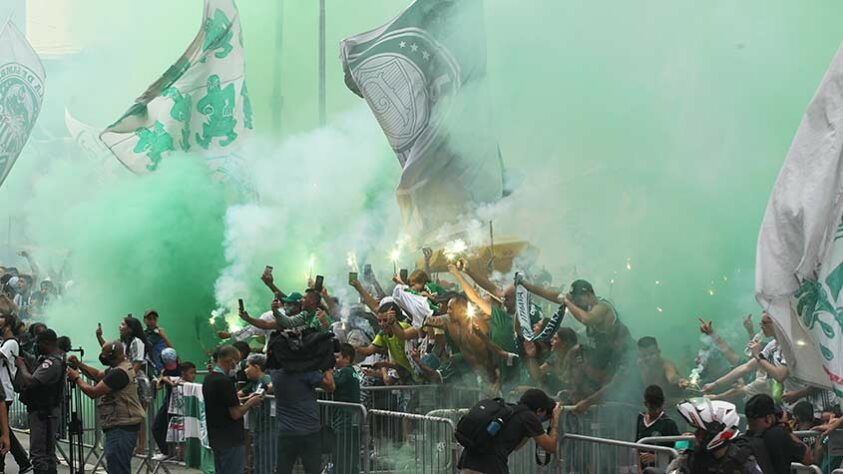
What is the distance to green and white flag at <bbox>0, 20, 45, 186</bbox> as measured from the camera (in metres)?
20.0

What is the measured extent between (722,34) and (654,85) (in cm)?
79

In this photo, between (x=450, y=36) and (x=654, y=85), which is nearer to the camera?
(x=654, y=85)

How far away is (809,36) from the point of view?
10.2 m

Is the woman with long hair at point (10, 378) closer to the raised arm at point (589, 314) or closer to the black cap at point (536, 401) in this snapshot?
the raised arm at point (589, 314)

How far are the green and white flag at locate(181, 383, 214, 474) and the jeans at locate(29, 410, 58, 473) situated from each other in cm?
110

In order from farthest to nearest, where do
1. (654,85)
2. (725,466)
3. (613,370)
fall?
(654,85), (613,370), (725,466)

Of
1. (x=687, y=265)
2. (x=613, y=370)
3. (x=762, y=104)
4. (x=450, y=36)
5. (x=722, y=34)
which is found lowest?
(x=613, y=370)

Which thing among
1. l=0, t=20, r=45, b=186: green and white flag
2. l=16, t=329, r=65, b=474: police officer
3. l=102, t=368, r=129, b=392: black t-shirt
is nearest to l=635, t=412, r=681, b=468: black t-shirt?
l=102, t=368, r=129, b=392: black t-shirt

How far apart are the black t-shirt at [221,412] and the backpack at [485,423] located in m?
2.46

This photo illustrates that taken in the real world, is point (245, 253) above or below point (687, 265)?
above

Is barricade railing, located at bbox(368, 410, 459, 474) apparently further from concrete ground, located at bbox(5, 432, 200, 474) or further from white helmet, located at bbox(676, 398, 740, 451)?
white helmet, located at bbox(676, 398, 740, 451)

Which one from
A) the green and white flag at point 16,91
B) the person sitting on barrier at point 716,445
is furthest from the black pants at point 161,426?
the green and white flag at point 16,91

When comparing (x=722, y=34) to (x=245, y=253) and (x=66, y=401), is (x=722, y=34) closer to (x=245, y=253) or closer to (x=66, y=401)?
(x=66, y=401)

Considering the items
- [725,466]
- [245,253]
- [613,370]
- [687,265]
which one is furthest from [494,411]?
[245,253]
